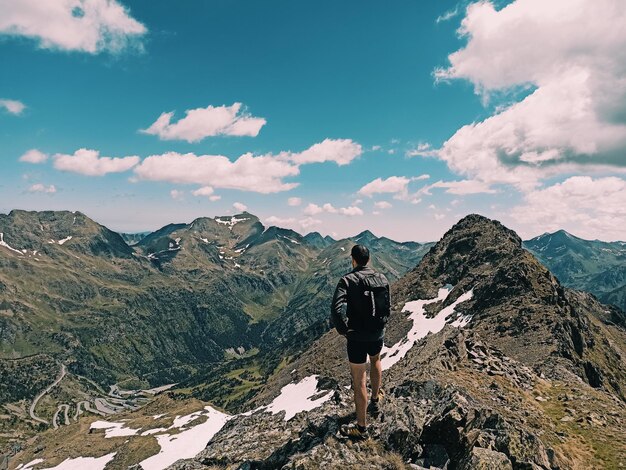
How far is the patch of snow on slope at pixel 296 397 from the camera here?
98.6m

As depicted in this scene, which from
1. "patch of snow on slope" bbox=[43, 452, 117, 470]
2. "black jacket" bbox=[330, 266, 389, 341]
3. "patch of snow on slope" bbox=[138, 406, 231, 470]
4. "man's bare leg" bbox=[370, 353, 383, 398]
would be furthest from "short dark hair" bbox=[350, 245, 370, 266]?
"patch of snow on slope" bbox=[43, 452, 117, 470]

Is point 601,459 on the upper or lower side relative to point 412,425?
lower

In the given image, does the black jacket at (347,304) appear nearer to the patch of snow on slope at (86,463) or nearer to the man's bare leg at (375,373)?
the man's bare leg at (375,373)

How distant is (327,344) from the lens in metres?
168

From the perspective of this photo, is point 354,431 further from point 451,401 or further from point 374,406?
point 451,401

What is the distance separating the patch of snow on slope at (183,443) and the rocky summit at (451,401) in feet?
1.86

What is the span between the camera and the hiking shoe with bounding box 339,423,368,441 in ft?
53.4

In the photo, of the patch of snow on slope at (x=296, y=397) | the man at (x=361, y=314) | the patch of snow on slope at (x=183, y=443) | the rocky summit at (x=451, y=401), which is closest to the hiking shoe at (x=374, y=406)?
the rocky summit at (x=451, y=401)

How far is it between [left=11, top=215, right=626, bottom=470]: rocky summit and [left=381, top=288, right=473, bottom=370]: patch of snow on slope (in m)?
0.57

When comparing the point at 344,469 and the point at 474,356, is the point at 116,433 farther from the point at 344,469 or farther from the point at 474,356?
the point at 344,469

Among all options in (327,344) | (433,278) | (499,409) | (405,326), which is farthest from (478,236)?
(499,409)

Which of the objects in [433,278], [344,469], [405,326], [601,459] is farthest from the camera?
[433,278]

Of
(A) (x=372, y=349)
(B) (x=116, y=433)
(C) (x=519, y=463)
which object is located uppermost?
(A) (x=372, y=349)

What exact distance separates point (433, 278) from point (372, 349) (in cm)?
15479
